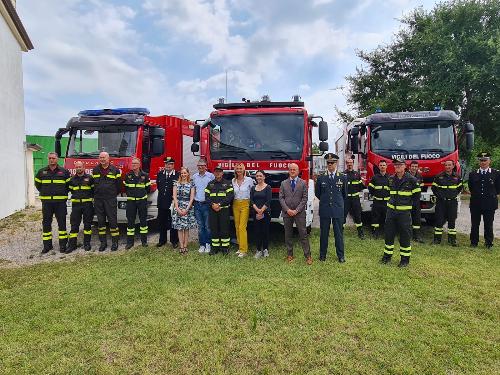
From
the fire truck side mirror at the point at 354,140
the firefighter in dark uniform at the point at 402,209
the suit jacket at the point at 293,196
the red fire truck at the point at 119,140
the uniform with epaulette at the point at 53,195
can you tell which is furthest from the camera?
the fire truck side mirror at the point at 354,140

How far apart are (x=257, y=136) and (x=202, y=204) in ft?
5.38

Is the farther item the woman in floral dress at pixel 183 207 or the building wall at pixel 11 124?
the building wall at pixel 11 124

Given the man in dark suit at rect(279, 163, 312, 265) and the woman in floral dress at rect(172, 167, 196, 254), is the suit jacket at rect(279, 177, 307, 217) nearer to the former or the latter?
→ the man in dark suit at rect(279, 163, 312, 265)

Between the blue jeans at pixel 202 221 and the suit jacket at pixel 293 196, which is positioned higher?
the suit jacket at pixel 293 196

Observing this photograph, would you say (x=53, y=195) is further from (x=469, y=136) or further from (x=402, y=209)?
(x=469, y=136)

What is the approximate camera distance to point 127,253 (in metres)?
6.62

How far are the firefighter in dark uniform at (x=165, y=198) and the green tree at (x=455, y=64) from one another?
44.5 feet

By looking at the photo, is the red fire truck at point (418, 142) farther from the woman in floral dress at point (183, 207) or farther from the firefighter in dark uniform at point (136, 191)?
the firefighter in dark uniform at point (136, 191)

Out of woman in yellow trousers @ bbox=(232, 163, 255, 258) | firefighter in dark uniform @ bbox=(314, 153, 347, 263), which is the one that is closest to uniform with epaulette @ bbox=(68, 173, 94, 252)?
woman in yellow trousers @ bbox=(232, 163, 255, 258)

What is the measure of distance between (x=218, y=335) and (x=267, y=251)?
2.87 meters

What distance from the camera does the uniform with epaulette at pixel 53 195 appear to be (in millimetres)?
6578

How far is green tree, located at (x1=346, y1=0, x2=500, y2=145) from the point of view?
15125 mm

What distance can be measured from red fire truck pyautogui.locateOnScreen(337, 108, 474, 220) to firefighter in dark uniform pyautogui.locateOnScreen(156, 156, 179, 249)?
14.3 ft

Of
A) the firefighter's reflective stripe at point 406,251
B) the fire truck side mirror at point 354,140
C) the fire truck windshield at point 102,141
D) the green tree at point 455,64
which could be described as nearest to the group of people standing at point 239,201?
the firefighter's reflective stripe at point 406,251
